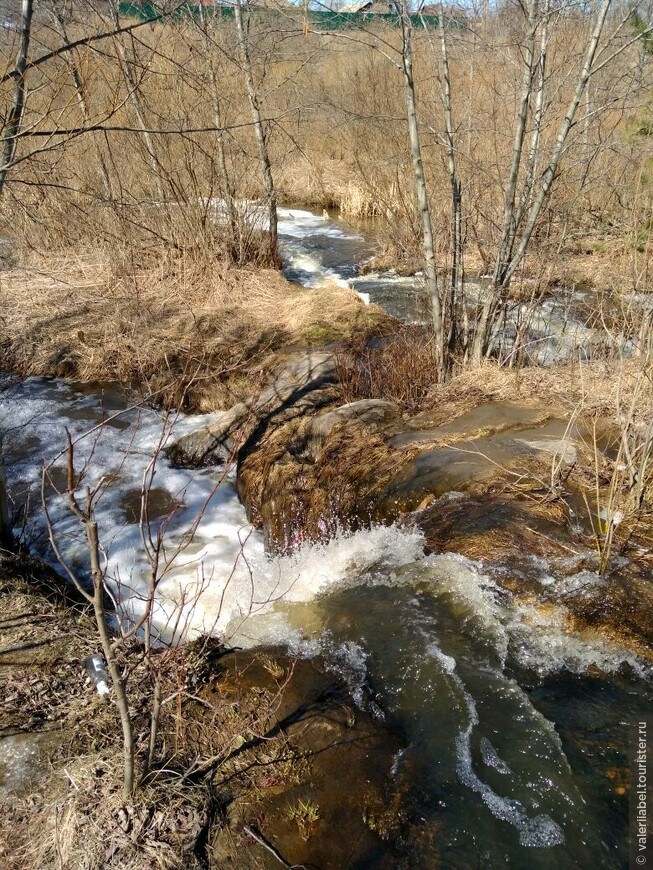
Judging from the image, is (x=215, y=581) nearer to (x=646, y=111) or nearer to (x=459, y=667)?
(x=459, y=667)

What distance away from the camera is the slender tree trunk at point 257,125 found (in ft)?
29.9

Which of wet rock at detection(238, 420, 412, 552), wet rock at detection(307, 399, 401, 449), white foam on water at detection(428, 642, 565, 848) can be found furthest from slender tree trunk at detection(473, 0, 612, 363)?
white foam on water at detection(428, 642, 565, 848)

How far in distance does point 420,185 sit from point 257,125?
17.8 feet

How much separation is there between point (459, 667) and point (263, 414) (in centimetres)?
378

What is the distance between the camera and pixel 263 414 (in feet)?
20.8

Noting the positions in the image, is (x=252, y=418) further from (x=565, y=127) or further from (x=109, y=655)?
(x=109, y=655)

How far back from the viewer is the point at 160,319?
9031mm

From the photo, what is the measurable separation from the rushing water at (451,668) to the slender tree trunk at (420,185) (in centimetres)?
289

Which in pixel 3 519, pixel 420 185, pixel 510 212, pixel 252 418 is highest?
pixel 420 185

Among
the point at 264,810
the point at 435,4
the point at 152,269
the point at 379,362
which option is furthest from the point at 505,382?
the point at 152,269

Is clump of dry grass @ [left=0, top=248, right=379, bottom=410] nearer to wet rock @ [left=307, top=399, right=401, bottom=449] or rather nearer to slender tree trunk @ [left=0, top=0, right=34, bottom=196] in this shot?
wet rock @ [left=307, top=399, right=401, bottom=449]

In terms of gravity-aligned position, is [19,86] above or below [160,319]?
above

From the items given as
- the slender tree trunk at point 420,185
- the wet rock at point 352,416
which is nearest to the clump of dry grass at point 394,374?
the slender tree trunk at point 420,185

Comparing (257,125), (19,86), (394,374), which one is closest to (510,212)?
(394,374)
